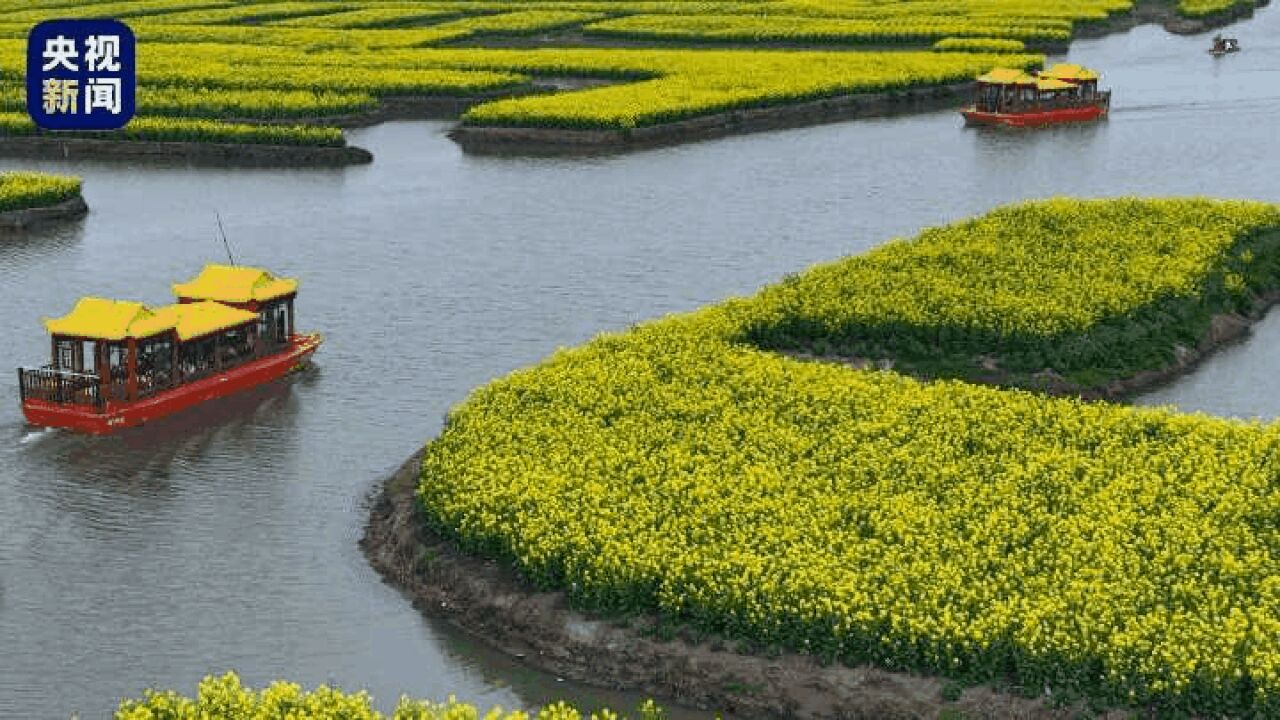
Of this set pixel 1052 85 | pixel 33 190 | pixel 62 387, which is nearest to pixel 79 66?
pixel 33 190

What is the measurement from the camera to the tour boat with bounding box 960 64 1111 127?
87938 mm

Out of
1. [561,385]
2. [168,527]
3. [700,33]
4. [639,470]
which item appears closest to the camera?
[639,470]

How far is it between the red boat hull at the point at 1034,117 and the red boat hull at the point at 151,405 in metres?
50.0

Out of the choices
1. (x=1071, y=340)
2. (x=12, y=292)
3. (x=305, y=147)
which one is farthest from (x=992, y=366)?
(x=305, y=147)

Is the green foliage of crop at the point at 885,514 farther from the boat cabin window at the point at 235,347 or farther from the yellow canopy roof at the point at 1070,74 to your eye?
the yellow canopy roof at the point at 1070,74

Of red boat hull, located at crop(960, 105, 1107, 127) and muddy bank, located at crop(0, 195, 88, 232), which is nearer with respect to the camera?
muddy bank, located at crop(0, 195, 88, 232)

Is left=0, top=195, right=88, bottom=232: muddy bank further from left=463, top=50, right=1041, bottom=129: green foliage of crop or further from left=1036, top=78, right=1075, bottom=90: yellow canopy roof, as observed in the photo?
left=1036, top=78, right=1075, bottom=90: yellow canopy roof

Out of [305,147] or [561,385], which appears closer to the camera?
[561,385]

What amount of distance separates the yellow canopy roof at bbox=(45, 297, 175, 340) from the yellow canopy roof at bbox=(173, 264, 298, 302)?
3.35 metres

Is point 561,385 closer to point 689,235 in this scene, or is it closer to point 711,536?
point 711,536

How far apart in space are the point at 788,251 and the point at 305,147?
88.6 ft

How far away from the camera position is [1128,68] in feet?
358

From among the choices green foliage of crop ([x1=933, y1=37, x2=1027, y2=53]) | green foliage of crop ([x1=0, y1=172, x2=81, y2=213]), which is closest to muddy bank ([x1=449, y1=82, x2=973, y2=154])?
green foliage of crop ([x1=933, y1=37, x2=1027, y2=53])

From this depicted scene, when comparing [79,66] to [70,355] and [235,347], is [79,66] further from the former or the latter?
[70,355]
